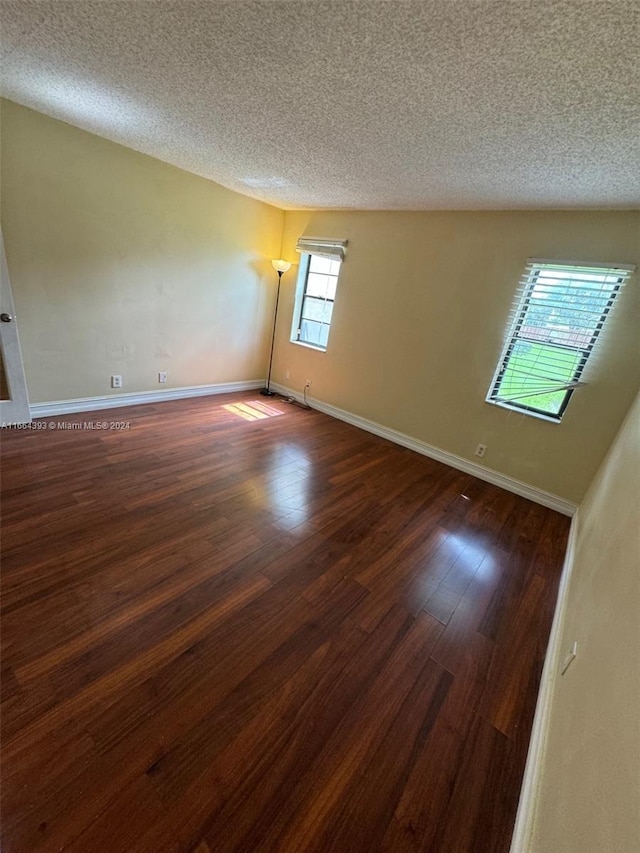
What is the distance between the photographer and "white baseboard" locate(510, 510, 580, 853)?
3.25 ft

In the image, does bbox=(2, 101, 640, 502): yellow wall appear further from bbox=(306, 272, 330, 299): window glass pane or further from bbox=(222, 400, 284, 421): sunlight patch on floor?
bbox=(222, 400, 284, 421): sunlight patch on floor

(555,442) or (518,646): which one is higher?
(555,442)

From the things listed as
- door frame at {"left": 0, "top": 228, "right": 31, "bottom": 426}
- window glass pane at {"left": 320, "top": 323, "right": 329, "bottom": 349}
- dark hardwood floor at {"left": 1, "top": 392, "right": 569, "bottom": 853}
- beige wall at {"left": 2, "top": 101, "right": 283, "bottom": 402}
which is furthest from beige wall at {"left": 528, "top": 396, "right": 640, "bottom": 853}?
beige wall at {"left": 2, "top": 101, "right": 283, "bottom": 402}

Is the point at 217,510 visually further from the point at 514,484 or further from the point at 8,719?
the point at 514,484

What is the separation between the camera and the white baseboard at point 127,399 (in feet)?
10.0

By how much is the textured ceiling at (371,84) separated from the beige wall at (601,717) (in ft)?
5.17

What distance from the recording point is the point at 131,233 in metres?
3.11

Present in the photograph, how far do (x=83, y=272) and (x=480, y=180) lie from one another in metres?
3.27

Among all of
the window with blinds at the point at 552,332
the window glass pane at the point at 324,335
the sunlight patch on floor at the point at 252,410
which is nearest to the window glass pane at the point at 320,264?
the window glass pane at the point at 324,335

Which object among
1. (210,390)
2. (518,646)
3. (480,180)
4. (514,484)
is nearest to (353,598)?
(518,646)

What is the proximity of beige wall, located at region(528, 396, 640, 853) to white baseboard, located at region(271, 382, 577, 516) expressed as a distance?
152 cm

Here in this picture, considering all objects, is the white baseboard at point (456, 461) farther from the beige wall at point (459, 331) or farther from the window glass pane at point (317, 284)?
the window glass pane at point (317, 284)

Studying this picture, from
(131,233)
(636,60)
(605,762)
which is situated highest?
(636,60)

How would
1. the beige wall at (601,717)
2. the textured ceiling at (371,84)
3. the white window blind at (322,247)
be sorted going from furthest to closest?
the white window blind at (322,247), the textured ceiling at (371,84), the beige wall at (601,717)
